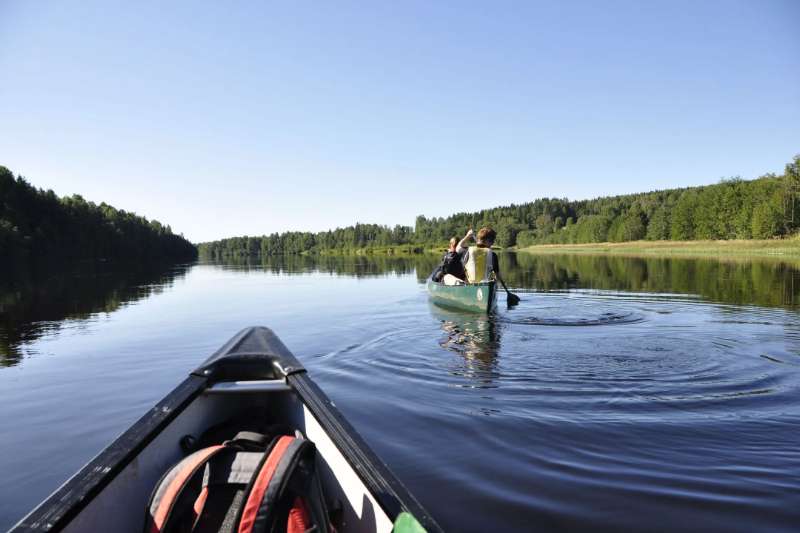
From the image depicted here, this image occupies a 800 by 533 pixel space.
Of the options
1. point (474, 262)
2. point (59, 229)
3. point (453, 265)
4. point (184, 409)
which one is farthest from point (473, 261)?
point (59, 229)

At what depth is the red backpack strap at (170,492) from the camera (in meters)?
2.40

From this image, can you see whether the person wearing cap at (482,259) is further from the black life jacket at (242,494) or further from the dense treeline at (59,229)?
the dense treeline at (59,229)

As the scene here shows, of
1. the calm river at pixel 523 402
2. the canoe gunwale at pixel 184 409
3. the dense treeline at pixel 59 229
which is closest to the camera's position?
the canoe gunwale at pixel 184 409

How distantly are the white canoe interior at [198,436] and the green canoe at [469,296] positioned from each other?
29.7ft

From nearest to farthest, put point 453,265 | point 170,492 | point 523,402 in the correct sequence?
point 170,492
point 523,402
point 453,265

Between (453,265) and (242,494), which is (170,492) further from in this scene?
(453,265)

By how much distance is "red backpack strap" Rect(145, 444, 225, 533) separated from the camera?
7.88 feet

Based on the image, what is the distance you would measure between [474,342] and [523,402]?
148 inches

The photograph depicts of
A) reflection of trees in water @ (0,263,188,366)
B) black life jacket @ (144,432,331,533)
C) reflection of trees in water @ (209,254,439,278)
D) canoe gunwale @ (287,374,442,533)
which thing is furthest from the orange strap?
reflection of trees in water @ (209,254,439,278)

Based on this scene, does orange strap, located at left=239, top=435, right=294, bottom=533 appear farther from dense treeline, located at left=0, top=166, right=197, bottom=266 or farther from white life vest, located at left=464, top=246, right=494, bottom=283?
dense treeline, located at left=0, top=166, right=197, bottom=266

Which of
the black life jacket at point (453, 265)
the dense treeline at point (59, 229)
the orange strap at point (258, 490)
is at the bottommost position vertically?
the orange strap at point (258, 490)

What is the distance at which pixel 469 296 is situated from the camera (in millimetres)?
13117

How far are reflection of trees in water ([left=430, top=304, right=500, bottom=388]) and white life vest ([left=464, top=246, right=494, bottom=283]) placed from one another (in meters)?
1.12

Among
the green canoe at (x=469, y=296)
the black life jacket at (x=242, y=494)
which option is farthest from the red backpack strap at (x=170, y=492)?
the green canoe at (x=469, y=296)
